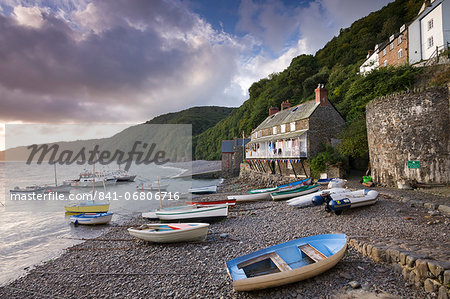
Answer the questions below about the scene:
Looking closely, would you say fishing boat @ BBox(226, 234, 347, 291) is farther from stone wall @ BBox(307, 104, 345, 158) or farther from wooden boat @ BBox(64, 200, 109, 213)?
stone wall @ BBox(307, 104, 345, 158)

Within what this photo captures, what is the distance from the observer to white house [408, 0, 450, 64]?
Result: 21.5m

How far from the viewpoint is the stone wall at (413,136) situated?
41.4 feet

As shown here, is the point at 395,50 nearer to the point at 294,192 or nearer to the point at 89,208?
the point at 294,192

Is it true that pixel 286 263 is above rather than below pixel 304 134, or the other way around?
below

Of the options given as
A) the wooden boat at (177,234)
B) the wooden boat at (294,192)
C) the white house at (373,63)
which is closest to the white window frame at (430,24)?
the white house at (373,63)

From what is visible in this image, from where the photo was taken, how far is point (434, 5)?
2278cm

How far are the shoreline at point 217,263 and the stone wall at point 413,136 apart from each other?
337 cm

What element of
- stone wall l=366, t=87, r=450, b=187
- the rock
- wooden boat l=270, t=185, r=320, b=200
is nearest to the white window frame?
stone wall l=366, t=87, r=450, b=187

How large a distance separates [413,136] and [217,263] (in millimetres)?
13516

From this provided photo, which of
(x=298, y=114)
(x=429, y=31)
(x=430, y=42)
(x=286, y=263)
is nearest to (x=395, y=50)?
(x=429, y=31)

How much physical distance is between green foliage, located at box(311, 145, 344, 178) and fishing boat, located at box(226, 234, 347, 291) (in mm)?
15585

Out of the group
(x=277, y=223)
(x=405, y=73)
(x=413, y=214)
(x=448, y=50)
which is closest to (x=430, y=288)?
(x=413, y=214)

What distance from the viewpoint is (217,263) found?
760cm

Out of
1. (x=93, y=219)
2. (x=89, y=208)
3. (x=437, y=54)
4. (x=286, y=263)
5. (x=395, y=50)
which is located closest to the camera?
(x=286, y=263)
